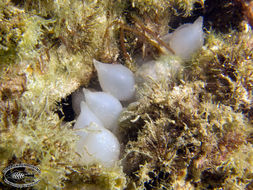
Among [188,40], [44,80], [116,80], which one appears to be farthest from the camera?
[188,40]

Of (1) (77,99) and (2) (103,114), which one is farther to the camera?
(1) (77,99)

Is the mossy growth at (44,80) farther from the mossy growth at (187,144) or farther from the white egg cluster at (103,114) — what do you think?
the mossy growth at (187,144)

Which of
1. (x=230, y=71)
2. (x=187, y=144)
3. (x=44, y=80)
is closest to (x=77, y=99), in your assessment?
(x=44, y=80)

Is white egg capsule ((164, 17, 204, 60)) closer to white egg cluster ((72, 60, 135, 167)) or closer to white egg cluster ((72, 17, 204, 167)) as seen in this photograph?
white egg cluster ((72, 17, 204, 167))

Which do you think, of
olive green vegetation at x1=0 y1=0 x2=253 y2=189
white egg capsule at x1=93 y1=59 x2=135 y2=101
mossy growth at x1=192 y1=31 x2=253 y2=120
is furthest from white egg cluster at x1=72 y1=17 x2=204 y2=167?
mossy growth at x1=192 y1=31 x2=253 y2=120

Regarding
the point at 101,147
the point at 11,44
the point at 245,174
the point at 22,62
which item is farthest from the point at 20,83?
the point at 245,174

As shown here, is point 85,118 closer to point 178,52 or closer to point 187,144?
point 187,144

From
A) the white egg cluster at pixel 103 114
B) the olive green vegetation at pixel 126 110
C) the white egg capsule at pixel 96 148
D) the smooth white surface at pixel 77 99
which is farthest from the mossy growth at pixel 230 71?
the smooth white surface at pixel 77 99
